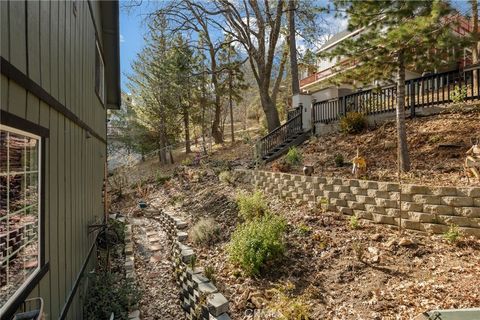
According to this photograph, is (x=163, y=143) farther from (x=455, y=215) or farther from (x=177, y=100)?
(x=455, y=215)

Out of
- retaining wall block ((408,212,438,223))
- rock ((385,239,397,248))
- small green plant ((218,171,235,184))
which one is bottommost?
rock ((385,239,397,248))

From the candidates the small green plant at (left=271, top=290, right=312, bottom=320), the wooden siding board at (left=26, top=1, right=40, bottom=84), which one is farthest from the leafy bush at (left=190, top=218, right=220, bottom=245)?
the wooden siding board at (left=26, top=1, right=40, bottom=84)

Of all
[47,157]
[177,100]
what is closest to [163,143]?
[177,100]

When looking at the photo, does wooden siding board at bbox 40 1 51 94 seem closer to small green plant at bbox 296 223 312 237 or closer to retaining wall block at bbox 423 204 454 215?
small green plant at bbox 296 223 312 237

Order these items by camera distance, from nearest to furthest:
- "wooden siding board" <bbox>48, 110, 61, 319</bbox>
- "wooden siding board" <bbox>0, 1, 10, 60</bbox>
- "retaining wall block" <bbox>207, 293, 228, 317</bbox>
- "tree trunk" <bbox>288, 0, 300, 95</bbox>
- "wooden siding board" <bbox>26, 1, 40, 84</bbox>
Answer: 1. "wooden siding board" <bbox>0, 1, 10, 60</bbox>
2. "wooden siding board" <bbox>26, 1, 40, 84</bbox>
3. "wooden siding board" <bbox>48, 110, 61, 319</bbox>
4. "retaining wall block" <bbox>207, 293, 228, 317</bbox>
5. "tree trunk" <bbox>288, 0, 300, 95</bbox>

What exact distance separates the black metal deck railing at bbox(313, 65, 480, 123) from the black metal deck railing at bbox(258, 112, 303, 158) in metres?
1.65

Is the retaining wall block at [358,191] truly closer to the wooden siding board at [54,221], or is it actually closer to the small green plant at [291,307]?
the small green plant at [291,307]

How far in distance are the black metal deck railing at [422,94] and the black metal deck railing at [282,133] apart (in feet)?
5.42

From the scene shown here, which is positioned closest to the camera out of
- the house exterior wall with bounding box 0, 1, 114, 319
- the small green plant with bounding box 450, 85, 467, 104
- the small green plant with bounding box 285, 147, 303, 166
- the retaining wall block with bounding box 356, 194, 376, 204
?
the house exterior wall with bounding box 0, 1, 114, 319

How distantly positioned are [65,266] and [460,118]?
863cm

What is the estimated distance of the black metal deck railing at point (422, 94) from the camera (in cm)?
733

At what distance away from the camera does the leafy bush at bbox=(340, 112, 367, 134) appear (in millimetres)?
9031

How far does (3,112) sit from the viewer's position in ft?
5.60

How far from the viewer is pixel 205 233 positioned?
6305 mm
